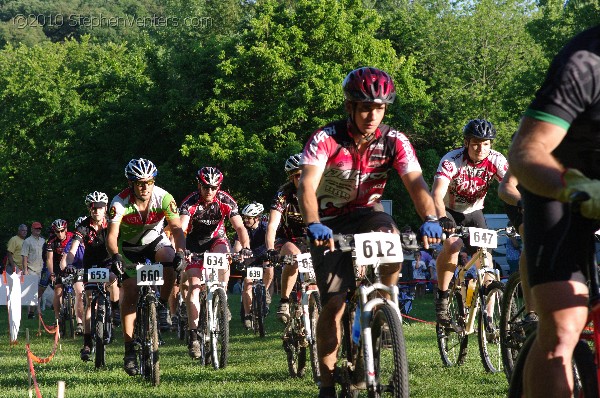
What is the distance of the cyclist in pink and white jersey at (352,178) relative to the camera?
267 inches

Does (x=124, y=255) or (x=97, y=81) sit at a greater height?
(x=97, y=81)

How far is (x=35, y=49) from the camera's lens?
72000 millimetres

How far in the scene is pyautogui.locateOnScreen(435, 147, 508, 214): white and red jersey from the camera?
32.6ft

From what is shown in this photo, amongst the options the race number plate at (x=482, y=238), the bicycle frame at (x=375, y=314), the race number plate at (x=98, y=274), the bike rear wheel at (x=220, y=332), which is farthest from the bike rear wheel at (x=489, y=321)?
the race number plate at (x=98, y=274)

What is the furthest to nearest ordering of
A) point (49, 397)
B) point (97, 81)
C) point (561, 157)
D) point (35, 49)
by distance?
point (35, 49), point (97, 81), point (49, 397), point (561, 157)

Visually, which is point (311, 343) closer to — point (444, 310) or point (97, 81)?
point (444, 310)

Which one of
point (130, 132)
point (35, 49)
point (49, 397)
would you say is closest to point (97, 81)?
point (130, 132)

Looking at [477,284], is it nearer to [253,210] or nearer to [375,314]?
[375,314]

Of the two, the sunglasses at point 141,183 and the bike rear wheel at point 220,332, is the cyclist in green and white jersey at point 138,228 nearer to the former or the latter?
the sunglasses at point 141,183

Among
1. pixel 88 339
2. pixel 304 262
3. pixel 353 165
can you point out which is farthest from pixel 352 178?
pixel 88 339

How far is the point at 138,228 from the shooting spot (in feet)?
35.3

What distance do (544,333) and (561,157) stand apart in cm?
63

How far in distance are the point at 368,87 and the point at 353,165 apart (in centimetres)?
51

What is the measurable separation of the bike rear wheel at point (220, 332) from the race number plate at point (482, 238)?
8.83ft
